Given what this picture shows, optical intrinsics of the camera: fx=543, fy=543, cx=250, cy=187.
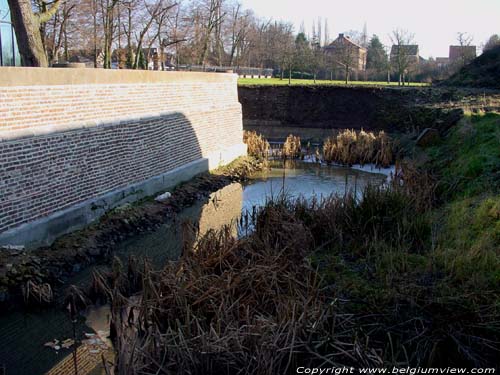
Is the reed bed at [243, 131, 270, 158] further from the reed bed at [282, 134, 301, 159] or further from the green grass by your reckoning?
the green grass

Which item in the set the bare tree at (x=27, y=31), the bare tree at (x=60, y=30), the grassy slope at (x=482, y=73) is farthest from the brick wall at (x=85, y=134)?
the grassy slope at (x=482, y=73)

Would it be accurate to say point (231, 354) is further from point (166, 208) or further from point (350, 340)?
point (166, 208)

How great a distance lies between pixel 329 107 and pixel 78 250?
21.4 m

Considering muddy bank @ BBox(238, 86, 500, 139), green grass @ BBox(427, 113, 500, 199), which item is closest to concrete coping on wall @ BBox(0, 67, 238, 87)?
green grass @ BBox(427, 113, 500, 199)

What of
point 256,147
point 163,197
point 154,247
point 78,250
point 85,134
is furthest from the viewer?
point 256,147

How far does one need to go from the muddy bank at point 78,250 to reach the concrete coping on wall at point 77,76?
2.63 metres

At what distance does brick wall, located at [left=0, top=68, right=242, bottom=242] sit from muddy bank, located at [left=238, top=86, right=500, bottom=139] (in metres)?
12.6

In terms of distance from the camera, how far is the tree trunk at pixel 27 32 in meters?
12.4

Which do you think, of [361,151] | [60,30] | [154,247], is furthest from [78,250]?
[60,30]

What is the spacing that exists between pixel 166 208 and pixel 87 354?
6.28 metres

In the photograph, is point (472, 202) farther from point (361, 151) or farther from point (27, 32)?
point (361, 151)

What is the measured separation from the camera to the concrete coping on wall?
27.9ft

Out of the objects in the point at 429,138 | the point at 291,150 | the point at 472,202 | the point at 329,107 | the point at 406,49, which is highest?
the point at 406,49

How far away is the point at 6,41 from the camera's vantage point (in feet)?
58.6
